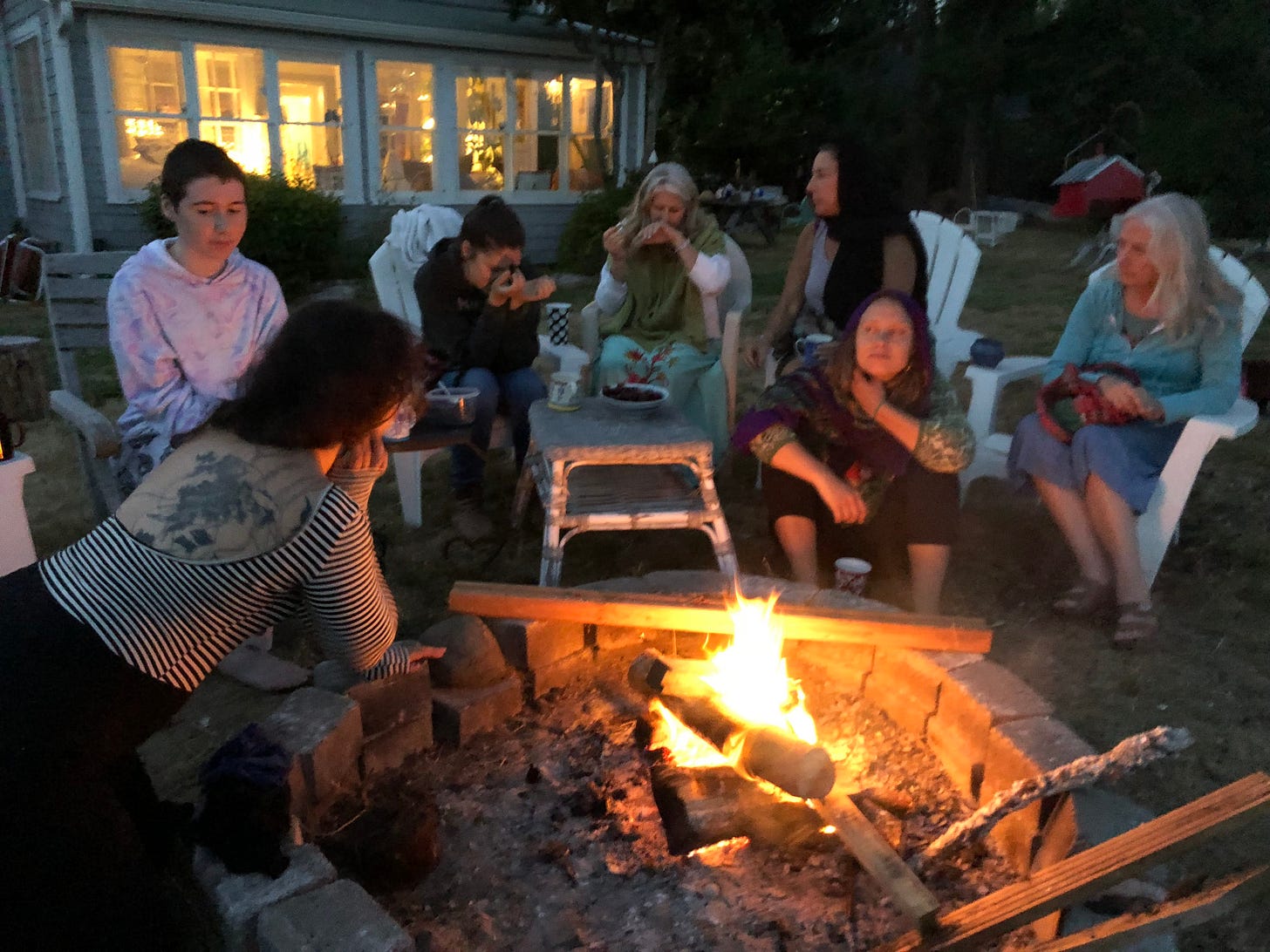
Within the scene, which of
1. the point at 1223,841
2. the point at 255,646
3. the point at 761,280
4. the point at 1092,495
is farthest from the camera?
the point at 761,280

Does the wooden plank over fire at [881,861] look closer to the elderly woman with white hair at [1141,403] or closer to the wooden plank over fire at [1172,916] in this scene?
the wooden plank over fire at [1172,916]

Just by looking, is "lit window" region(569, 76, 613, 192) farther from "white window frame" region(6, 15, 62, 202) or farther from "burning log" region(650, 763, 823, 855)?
"burning log" region(650, 763, 823, 855)

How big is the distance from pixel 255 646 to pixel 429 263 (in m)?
1.55

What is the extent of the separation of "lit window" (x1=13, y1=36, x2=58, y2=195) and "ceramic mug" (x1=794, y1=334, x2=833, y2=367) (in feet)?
25.5

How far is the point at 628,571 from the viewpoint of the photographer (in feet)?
10.4

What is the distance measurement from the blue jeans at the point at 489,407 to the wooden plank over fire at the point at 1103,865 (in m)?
2.27

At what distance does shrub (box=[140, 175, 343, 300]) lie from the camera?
24.8 ft

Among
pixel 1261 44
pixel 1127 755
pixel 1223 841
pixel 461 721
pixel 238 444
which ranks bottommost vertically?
pixel 1223 841

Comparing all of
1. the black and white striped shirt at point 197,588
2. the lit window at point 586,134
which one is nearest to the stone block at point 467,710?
the black and white striped shirt at point 197,588

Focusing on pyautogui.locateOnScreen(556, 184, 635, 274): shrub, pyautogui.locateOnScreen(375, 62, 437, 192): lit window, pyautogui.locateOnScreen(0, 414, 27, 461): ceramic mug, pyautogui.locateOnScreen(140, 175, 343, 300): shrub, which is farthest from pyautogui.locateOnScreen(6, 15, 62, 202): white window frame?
pyautogui.locateOnScreen(0, 414, 27, 461): ceramic mug

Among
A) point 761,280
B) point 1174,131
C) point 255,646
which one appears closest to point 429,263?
point 255,646

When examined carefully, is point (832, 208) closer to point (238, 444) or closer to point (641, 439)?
point (641, 439)

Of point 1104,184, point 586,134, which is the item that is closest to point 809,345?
point 586,134

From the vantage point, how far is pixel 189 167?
2.36 meters
